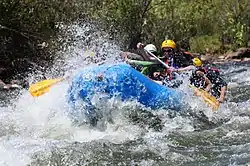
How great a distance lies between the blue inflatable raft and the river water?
0.60ft

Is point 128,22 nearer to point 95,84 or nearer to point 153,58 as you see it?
point 153,58

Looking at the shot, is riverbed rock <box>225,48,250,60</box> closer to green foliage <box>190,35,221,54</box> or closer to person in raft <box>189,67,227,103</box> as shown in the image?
green foliage <box>190,35,221,54</box>

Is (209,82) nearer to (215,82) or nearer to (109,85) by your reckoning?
(215,82)

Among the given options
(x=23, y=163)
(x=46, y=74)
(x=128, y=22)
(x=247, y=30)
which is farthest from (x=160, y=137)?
(x=247, y=30)

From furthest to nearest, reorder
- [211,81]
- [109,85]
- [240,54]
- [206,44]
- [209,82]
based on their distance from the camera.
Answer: [206,44] < [240,54] < [211,81] < [209,82] < [109,85]

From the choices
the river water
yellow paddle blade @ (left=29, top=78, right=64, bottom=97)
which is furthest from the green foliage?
yellow paddle blade @ (left=29, top=78, right=64, bottom=97)

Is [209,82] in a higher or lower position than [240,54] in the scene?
higher

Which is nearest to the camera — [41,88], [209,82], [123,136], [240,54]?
[123,136]

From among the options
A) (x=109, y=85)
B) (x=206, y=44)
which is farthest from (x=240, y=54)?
(x=109, y=85)

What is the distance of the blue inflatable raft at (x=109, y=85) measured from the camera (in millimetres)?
8258

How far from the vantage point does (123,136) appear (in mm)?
7844

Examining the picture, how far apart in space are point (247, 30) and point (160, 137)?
70.4ft

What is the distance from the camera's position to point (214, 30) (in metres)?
29.8

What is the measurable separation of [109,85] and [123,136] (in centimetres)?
92
